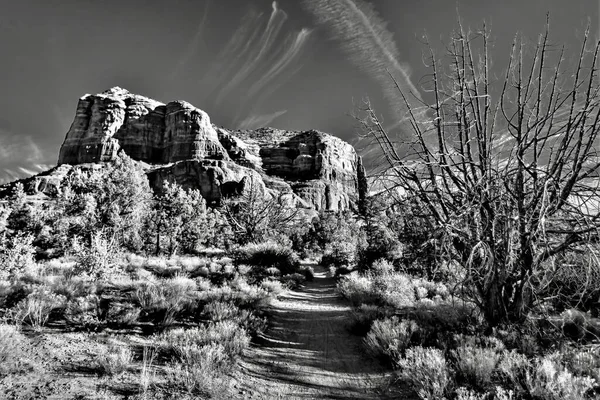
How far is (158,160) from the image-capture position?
4990 inches

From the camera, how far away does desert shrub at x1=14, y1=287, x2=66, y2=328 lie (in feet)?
18.2

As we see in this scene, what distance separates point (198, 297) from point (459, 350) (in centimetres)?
748

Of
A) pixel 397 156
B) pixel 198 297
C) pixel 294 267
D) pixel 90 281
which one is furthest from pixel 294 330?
pixel 294 267

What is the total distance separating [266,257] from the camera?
18172 mm

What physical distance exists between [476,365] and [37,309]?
843cm

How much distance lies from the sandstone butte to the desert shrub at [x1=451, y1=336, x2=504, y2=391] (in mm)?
99413

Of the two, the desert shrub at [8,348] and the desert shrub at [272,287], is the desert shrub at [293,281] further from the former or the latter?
the desert shrub at [8,348]

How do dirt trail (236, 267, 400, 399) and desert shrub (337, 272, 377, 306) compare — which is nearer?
dirt trail (236, 267, 400, 399)

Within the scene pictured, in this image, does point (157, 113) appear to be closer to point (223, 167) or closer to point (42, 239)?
point (223, 167)

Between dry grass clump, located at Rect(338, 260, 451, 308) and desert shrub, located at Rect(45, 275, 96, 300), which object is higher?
desert shrub, located at Rect(45, 275, 96, 300)

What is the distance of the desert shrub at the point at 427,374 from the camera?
3.71 meters

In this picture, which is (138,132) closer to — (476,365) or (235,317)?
(235,317)

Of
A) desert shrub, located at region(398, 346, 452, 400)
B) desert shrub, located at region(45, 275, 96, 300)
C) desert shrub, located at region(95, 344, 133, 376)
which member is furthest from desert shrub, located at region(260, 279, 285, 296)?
desert shrub, located at region(398, 346, 452, 400)

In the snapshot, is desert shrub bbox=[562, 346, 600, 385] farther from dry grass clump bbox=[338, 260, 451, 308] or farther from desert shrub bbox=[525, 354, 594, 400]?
dry grass clump bbox=[338, 260, 451, 308]
